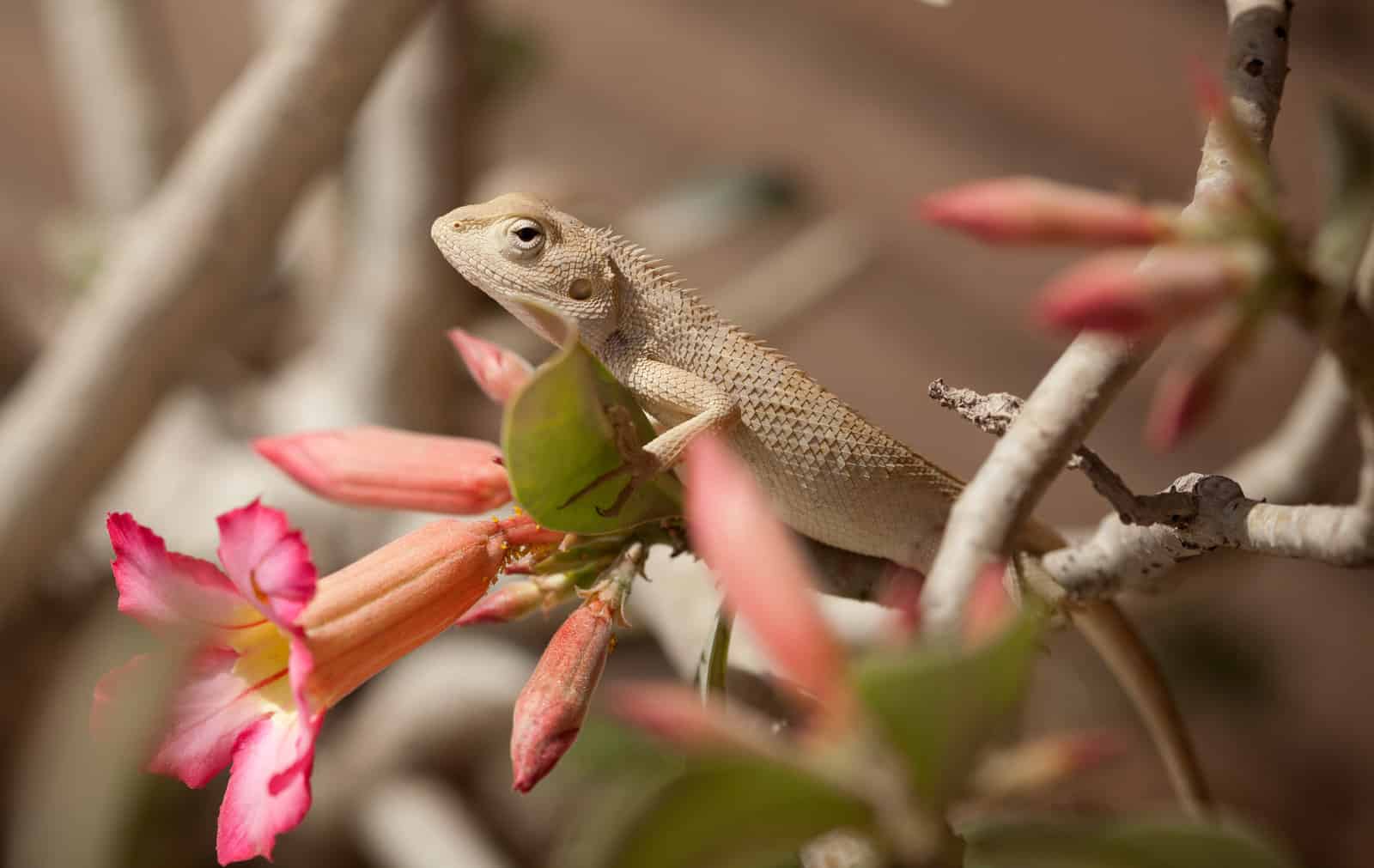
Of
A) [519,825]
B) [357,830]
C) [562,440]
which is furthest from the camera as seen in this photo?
[519,825]

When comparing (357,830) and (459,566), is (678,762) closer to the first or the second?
(459,566)

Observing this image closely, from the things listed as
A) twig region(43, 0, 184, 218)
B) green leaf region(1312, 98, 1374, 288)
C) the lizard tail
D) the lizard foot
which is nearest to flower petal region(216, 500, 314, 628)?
the lizard foot

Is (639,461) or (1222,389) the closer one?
(1222,389)

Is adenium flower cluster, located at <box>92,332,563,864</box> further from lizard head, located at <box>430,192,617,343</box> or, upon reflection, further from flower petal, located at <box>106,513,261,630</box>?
lizard head, located at <box>430,192,617,343</box>

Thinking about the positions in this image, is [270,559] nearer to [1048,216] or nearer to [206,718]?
[206,718]

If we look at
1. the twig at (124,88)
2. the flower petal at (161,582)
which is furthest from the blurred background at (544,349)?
the flower petal at (161,582)

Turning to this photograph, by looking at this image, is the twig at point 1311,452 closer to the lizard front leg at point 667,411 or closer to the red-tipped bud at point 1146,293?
the lizard front leg at point 667,411

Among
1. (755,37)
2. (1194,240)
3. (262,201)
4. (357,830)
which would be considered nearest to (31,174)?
(755,37)
